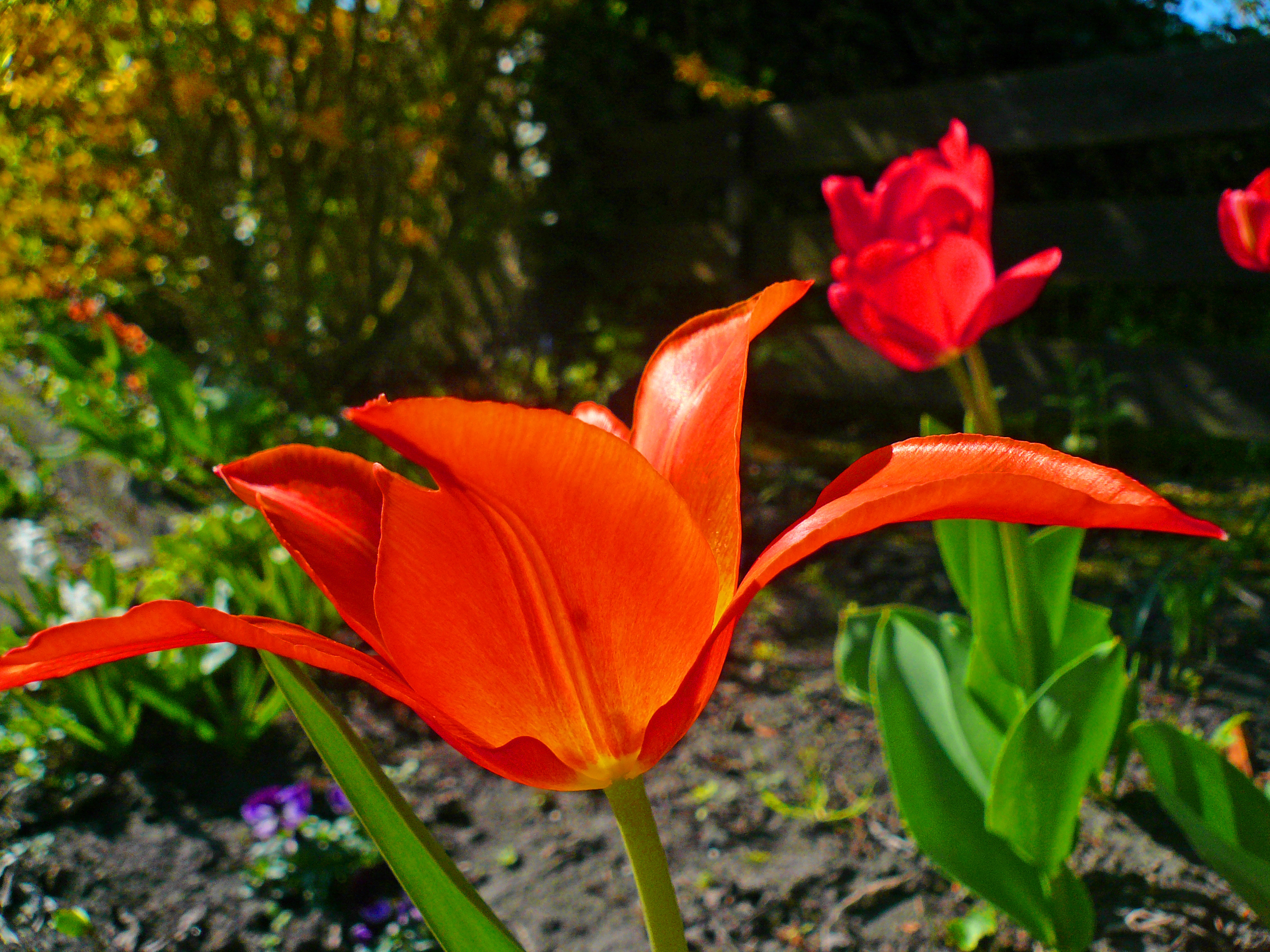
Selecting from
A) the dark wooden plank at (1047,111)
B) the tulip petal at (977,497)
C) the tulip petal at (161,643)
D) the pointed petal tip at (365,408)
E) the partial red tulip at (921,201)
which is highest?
the dark wooden plank at (1047,111)

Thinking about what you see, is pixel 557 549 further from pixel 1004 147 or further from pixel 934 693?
pixel 1004 147

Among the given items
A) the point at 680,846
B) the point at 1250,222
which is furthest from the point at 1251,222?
the point at 680,846

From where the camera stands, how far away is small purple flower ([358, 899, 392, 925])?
1.35m

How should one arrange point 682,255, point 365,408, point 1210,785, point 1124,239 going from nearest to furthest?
point 365,408 → point 1210,785 → point 1124,239 → point 682,255

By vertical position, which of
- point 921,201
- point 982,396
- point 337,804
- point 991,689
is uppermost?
point 921,201

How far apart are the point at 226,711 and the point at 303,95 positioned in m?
2.85

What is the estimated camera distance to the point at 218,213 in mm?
3723

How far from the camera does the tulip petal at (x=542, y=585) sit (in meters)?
0.37

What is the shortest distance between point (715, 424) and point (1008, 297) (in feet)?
2.07

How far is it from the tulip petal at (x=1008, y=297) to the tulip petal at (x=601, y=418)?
516mm

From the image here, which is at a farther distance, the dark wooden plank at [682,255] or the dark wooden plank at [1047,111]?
the dark wooden plank at [682,255]

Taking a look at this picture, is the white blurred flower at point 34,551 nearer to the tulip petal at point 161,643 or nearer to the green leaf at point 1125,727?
the tulip petal at point 161,643

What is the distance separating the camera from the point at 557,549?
41 cm

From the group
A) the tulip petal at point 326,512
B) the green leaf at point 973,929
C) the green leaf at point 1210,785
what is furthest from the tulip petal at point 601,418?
the green leaf at point 973,929
